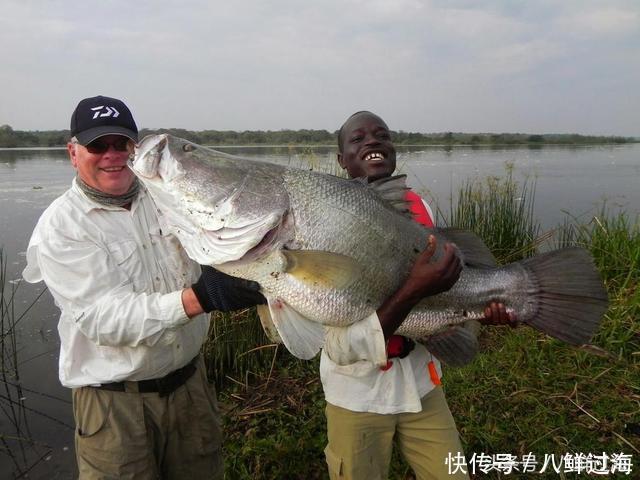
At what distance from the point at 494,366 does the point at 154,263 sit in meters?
3.56

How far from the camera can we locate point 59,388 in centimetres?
550

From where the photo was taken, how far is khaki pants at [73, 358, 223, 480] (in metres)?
2.54

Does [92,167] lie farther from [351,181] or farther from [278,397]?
[278,397]

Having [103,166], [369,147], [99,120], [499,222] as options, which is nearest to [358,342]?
[369,147]

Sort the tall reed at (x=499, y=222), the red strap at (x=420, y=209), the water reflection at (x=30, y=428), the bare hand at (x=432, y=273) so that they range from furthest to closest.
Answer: the tall reed at (x=499, y=222), the water reflection at (x=30, y=428), the red strap at (x=420, y=209), the bare hand at (x=432, y=273)

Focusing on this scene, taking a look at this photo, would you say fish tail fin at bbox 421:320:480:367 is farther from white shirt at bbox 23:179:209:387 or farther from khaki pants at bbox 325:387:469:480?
white shirt at bbox 23:179:209:387

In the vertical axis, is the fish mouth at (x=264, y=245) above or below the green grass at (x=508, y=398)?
above

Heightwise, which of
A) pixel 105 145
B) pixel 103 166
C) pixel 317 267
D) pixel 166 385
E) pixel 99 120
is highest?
pixel 99 120

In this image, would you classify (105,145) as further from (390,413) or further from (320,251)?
(390,413)

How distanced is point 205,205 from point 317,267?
552 mm

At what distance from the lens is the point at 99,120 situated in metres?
2.55

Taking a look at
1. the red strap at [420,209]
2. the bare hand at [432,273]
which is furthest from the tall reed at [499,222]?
the bare hand at [432,273]

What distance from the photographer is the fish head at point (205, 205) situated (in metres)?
2.01

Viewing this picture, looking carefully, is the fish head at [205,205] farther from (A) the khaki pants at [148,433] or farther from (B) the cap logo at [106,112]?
(A) the khaki pants at [148,433]
